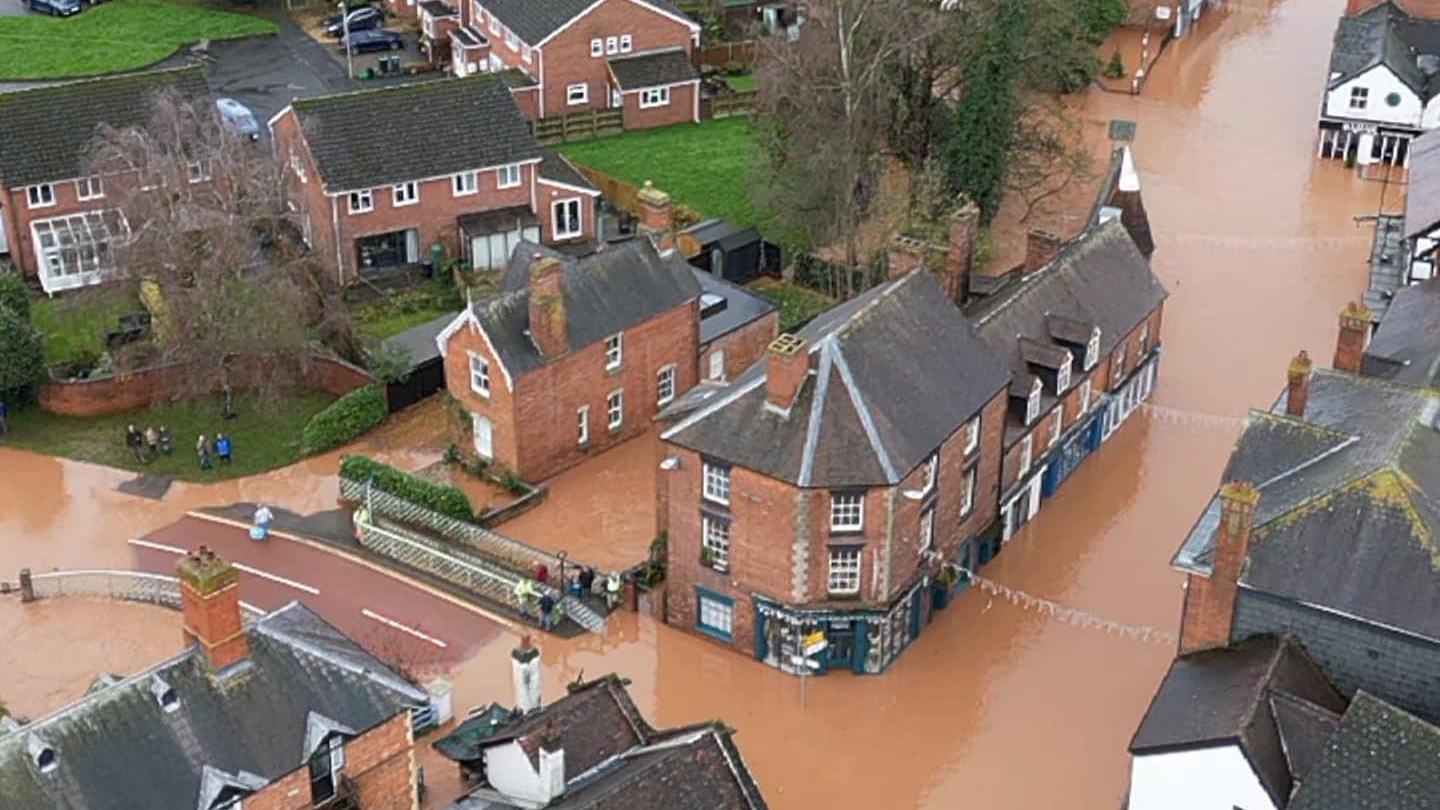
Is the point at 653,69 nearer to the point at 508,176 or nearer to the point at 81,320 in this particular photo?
the point at 508,176

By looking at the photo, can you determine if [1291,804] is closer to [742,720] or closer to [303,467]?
[742,720]

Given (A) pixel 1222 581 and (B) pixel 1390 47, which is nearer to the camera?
(A) pixel 1222 581

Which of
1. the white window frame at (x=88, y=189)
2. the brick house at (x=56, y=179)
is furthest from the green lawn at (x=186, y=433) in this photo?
the white window frame at (x=88, y=189)

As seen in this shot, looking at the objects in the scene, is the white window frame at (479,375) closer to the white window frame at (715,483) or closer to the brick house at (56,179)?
the white window frame at (715,483)

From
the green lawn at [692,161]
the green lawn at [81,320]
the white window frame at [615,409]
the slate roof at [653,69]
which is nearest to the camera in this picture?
the white window frame at [615,409]

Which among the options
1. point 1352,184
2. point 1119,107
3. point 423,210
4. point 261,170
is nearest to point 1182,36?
point 1119,107

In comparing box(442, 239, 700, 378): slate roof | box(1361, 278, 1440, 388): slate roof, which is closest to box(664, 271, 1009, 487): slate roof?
box(442, 239, 700, 378): slate roof

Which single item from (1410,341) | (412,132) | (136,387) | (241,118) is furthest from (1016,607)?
(241,118)
